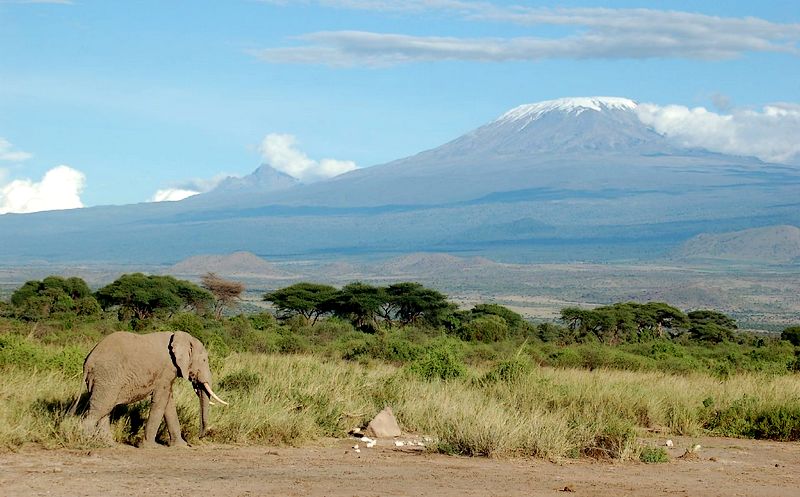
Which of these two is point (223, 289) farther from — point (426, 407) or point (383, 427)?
point (383, 427)

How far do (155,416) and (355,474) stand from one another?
2189 millimetres

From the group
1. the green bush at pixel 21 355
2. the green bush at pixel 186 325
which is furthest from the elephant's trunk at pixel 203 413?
the green bush at pixel 186 325

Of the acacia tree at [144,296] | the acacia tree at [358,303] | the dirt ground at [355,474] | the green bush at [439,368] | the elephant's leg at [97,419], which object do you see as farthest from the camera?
the acacia tree at [358,303]

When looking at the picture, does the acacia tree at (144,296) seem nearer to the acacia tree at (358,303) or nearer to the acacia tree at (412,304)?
the acacia tree at (358,303)

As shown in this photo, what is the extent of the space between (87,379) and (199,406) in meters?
1.34

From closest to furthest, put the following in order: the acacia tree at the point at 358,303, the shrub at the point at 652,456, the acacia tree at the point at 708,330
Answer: the shrub at the point at 652,456, the acacia tree at the point at 708,330, the acacia tree at the point at 358,303

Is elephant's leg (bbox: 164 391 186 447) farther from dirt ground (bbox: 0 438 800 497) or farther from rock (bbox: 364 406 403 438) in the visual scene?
rock (bbox: 364 406 403 438)

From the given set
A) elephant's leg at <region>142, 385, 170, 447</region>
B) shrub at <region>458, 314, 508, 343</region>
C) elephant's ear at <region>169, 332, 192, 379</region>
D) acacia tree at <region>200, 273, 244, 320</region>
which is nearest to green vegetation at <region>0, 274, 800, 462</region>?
elephant's leg at <region>142, 385, 170, 447</region>

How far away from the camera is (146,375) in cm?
1202

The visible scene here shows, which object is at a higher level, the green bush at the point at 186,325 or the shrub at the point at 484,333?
the green bush at the point at 186,325

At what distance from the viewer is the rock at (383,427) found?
13.5 m

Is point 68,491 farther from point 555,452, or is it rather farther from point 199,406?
point 555,452

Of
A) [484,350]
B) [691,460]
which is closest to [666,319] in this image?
[484,350]

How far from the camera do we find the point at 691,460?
12.8 metres
